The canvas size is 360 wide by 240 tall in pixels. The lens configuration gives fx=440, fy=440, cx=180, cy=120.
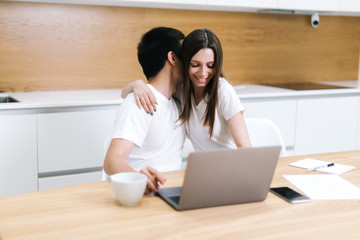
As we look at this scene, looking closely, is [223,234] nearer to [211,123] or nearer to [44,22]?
[211,123]

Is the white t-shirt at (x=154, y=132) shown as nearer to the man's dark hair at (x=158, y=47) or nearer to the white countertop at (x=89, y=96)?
the man's dark hair at (x=158, y=47)

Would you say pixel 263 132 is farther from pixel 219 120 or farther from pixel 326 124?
pixel 326 124

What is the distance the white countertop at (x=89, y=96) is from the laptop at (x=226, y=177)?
1315mm

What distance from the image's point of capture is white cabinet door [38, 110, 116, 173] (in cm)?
229

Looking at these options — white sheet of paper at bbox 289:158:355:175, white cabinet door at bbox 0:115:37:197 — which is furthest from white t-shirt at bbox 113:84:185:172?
white cabinet door at bbox 0:115:37:197

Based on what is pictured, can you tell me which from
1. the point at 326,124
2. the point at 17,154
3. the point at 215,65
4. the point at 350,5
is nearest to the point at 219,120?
the point at 215,65

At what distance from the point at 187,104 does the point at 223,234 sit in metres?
0.85

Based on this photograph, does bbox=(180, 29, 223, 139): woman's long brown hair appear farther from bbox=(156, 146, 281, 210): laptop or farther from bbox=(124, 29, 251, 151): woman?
bbox=(156, 146, 281, 210): laptop

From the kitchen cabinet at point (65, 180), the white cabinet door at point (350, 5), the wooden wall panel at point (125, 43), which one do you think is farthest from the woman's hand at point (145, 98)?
the white cabinet door at point (350, 5)

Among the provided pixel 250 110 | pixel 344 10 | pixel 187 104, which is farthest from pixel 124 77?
pixel 344 10

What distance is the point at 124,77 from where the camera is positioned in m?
3.01

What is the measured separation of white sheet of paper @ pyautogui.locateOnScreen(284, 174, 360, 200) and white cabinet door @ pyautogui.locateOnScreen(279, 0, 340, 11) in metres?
1.90

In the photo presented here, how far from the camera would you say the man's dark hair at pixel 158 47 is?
5.68 ft

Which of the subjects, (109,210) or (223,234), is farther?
(109,210)
